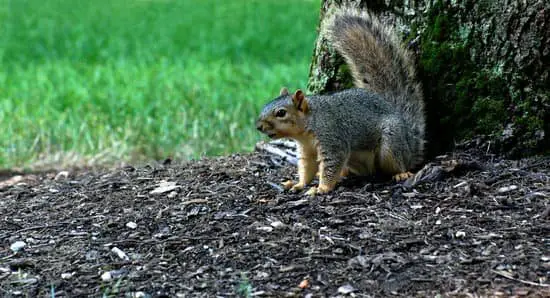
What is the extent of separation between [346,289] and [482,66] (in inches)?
69.2

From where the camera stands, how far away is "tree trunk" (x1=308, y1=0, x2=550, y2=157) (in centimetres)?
435

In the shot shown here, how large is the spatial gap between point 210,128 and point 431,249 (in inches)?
155

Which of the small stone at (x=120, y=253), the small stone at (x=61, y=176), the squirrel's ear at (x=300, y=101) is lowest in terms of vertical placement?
the small stone at (x=120, y=253)

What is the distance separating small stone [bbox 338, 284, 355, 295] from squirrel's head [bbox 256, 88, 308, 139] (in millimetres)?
1374

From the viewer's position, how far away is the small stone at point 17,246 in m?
3.94

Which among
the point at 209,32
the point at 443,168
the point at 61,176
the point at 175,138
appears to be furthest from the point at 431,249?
the point at 209,32

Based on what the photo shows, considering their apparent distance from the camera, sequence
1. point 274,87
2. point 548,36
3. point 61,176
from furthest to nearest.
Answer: point 274,87, point 61,176, point 548,36

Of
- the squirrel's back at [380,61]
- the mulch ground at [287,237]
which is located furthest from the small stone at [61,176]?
the squirrel's back at [380,61]

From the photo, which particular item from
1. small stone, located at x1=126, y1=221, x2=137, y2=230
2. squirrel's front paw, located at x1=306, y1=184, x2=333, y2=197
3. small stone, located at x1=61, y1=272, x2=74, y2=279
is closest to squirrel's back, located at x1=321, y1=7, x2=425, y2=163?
squirrel's front paw, located at x1=306, y1=184, x2=333, y2=197

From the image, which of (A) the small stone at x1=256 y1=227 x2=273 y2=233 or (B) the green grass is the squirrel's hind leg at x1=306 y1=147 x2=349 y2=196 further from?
(B) the green grass

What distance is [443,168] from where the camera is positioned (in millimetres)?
4336

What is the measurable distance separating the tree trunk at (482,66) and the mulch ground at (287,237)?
0.16 m

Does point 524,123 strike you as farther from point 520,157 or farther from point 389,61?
point 389,61

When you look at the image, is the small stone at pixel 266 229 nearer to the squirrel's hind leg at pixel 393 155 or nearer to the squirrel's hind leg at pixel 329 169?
the squirrel's hind leg at pixel 329 169
